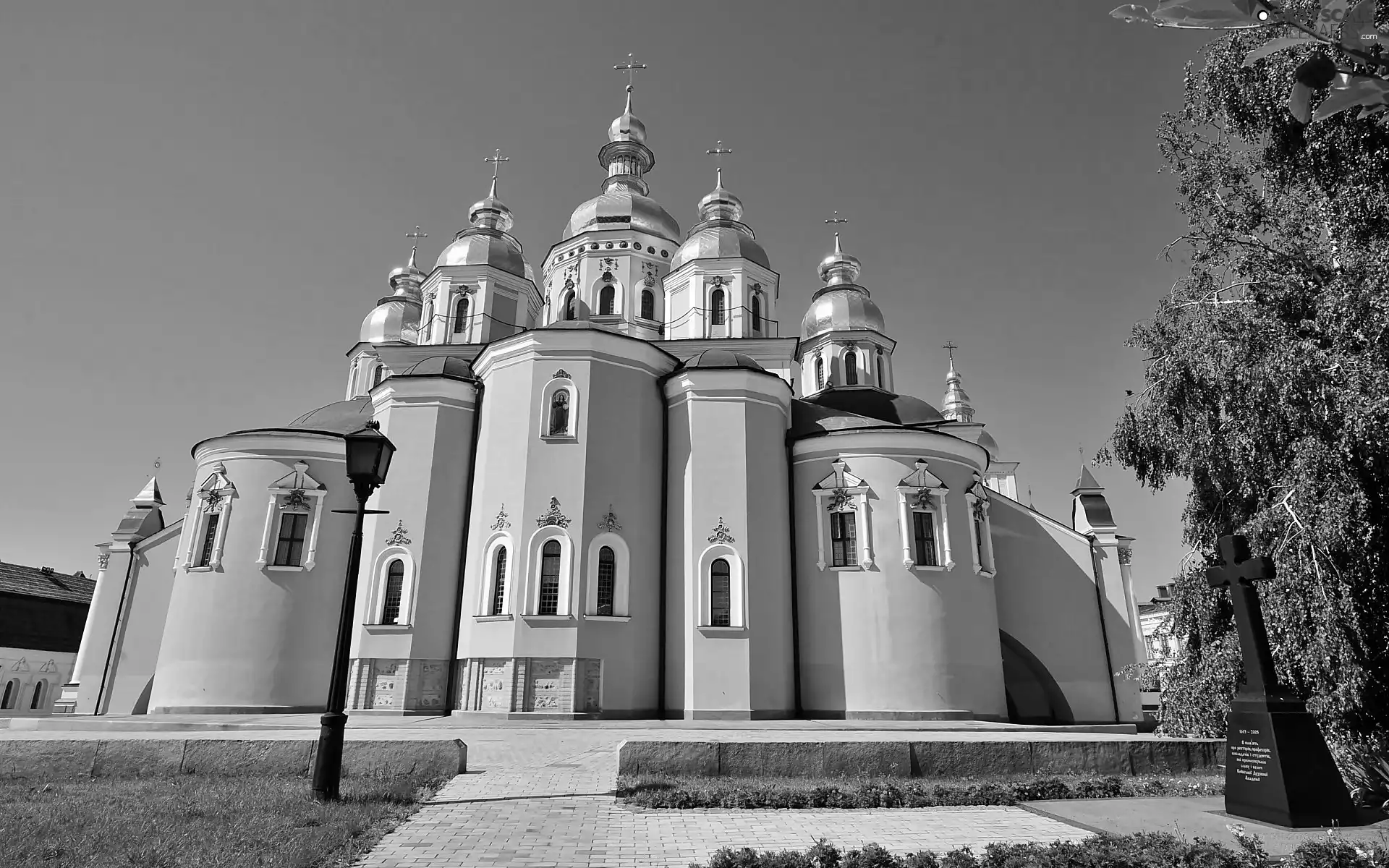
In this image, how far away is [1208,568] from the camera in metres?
8.35

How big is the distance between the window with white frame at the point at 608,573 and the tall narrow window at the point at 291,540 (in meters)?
7.78

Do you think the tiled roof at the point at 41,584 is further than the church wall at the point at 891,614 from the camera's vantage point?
Yes

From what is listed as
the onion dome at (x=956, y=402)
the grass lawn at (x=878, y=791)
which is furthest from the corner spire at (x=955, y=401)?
the grass lawn at (x=878, y=791)

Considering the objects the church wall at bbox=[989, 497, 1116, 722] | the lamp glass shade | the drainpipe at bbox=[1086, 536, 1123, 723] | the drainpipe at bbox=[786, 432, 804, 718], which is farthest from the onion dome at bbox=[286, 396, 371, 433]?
the drainpipe at bbox=[1086, 536, 1123, 723]

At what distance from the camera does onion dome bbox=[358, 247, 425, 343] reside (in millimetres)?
32656

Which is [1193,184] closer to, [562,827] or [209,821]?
[562,827]

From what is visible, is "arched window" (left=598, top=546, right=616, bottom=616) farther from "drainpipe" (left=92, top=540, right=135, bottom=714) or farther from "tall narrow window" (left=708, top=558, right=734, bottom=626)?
"drainpipe" (left=92, top=540, right=135, bottom=714)

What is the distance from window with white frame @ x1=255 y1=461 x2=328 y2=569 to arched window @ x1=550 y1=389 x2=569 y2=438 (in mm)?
6639

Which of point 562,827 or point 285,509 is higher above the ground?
point 285,509

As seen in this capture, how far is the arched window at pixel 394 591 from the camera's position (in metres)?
19.0

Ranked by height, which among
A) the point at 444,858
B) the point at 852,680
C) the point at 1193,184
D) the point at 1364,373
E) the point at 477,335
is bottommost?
the point at 444,858

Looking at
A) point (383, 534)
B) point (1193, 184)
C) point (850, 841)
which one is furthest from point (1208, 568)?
point (383, 534)

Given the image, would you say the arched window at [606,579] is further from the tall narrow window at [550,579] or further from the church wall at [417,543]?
the church wall at [417,543]

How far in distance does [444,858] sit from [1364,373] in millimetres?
9677
